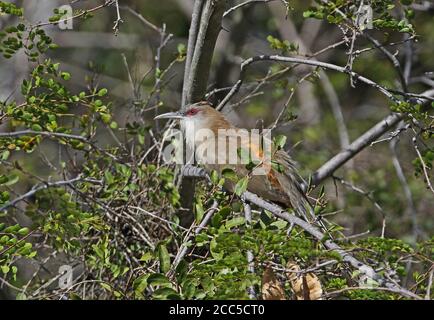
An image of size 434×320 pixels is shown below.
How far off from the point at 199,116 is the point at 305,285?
2.16m

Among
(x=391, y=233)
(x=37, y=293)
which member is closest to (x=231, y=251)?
(x=37, y=293)

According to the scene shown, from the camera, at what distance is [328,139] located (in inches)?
347

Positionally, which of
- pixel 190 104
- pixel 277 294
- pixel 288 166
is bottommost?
pixel 277 294

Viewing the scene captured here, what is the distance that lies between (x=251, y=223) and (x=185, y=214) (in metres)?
1.34

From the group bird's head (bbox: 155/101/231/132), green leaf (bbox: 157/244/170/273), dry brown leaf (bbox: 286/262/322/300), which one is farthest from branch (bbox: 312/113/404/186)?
green leaf (bbox: 157/244/170/273)

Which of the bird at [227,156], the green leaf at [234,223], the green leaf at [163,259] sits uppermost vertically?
the bird at [227,156]

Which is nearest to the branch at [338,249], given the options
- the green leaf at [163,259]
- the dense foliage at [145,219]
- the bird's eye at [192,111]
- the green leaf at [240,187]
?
the dense foliage at [145,219]

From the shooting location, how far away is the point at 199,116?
5469mm

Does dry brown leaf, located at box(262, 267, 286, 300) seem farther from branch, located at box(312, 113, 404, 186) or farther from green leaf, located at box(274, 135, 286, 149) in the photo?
branch, located at box(312, 113, 404, 186)

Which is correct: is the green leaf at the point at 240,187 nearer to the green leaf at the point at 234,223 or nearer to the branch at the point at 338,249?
the green leaf at the point at 234,223

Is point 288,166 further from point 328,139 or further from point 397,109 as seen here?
point 328,139

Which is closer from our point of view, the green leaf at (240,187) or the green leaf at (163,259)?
the green leaf at (163,259)

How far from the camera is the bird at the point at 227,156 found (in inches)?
202

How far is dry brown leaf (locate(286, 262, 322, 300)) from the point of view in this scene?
353 centimetres
